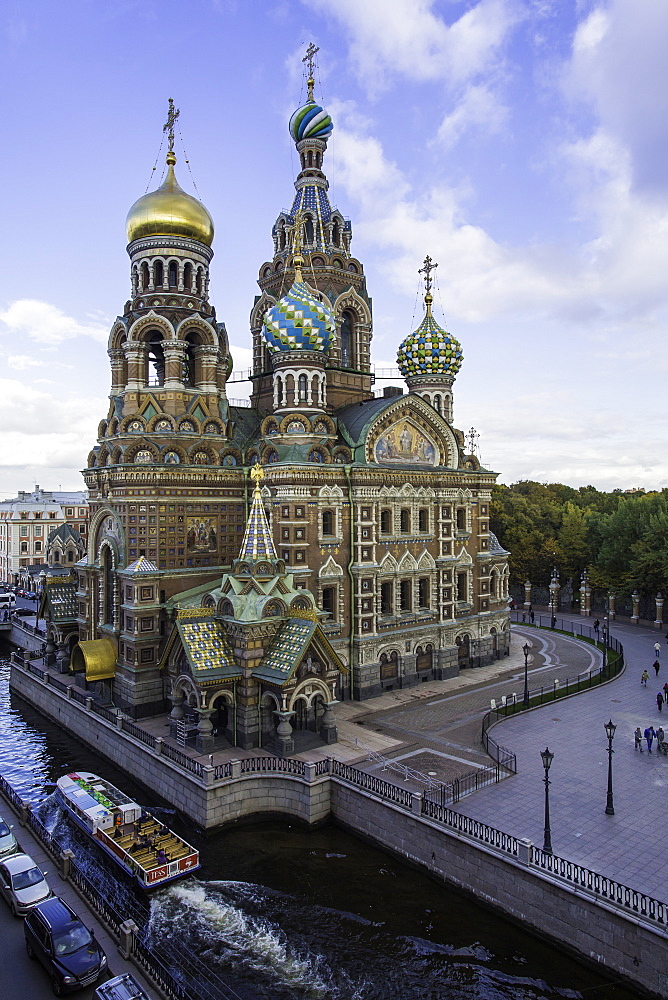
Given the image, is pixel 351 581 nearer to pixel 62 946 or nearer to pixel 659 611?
pixel 62 946

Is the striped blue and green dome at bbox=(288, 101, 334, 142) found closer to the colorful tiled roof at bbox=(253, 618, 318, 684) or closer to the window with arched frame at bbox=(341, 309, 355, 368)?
the window with arched frame at bbox=(341, 309, 355, 368)

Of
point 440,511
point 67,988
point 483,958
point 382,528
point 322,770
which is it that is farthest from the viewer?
point 440,511

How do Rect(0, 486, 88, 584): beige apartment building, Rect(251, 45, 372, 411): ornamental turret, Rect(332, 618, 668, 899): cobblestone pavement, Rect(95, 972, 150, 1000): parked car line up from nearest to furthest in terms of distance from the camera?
1. Rect(95, 972, 150, 1000): parked car
2. Rect(332, 618, 668, 899): cobblestone pavement
3. Rect(251, 45, 372, 411): ornamental turret
4. Rect(0, 486, 88, 584): beige apartment building

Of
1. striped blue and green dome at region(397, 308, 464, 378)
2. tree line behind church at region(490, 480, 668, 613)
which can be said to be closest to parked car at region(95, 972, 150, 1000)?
striped blue and green dome at region(397, 308, 464, 378)

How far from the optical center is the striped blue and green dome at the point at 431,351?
32.4 m

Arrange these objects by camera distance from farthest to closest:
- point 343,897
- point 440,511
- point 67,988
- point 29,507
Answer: point 29,507, point 440,511, point 343,897, point 67,988

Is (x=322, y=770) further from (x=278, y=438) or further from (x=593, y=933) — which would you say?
(x=278, y=438)

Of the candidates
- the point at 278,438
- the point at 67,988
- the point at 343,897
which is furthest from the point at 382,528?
the point at 67,988

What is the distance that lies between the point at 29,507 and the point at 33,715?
46163 millimetres

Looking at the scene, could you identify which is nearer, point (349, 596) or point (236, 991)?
point (236, 991)

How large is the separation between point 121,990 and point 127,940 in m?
1.35

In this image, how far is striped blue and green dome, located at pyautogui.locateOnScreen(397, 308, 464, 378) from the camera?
1275 inches

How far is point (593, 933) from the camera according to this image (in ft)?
40.8

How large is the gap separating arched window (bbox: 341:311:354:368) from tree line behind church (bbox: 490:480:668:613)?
76.6ft
